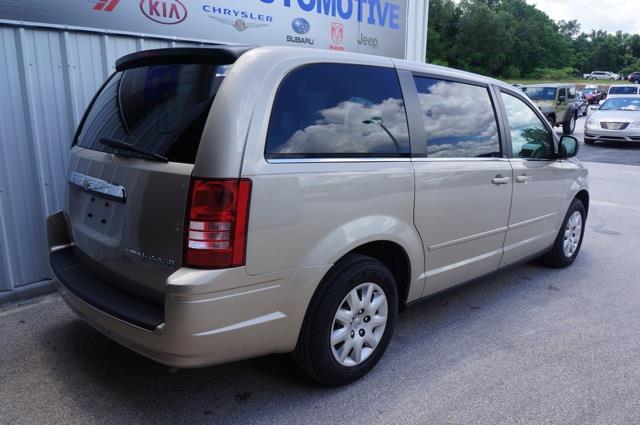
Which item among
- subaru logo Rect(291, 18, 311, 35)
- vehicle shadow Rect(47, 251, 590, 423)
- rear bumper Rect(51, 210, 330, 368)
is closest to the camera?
rear bumper Rect(51, 210, 330, 368)

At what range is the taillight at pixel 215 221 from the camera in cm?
216

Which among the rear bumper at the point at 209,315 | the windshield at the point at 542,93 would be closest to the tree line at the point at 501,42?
the windshield at the point at 542,93

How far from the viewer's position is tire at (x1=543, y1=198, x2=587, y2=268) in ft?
15.7

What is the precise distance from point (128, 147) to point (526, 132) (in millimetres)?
3093

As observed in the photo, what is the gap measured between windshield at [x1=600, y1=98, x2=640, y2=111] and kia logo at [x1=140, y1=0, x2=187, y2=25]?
1598 cm

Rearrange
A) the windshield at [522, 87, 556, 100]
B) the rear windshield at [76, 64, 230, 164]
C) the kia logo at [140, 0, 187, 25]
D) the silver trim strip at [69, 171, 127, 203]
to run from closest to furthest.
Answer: the rear windshield at [76, 64, 230, 164] → the silver trim strip at [69, 171, 127, 203] → the kia logo at [140, 0, 187, 25] → the windshield at [522, 87, 556, 100]

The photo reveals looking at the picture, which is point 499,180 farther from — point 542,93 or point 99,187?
point 542,93

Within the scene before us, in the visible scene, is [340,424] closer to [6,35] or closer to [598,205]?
[6,35]

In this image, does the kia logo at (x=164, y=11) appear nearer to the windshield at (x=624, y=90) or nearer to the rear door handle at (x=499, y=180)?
the rear door handle at (x=499, y=180)

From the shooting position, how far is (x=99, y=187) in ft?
8.63

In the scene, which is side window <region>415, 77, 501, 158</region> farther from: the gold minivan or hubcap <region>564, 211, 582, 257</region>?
hubcap <region>564, 211, 582, 257</region>

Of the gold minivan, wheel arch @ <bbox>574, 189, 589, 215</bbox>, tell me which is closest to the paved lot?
the gold minivan

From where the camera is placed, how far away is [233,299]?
2221 millimetres

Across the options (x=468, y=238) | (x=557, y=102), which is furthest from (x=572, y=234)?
(x=557, y=102)
